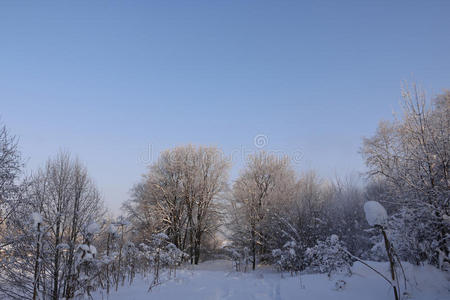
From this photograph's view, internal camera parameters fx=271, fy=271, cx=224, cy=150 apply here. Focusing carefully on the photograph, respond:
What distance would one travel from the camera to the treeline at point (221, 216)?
5750 mm

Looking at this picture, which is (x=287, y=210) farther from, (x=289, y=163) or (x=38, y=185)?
(x=38, y=185)

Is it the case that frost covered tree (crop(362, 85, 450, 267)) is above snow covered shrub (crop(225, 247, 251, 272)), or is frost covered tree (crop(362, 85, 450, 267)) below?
above

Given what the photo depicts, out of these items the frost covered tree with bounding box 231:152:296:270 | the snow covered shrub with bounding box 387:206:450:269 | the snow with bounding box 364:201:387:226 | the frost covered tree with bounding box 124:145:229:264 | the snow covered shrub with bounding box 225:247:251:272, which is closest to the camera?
the snow with bounding box 364:201:387:226

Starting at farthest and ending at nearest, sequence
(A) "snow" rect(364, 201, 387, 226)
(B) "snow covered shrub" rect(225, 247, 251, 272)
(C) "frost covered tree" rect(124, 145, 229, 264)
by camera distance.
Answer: (C) "frost covered tree" rect(124, 145, 229, 264) → (B) "snow covered shrub" rect(225, 247, 251, 272) → (A) "snow" rect(364, 201, 387, 226)

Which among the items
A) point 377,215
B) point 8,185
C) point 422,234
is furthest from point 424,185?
point 8,185

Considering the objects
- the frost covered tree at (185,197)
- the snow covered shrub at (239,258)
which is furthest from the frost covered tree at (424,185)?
the frost covered tree at (185,197)

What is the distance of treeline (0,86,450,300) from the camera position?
18.9ft

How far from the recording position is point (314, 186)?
15.2 meters

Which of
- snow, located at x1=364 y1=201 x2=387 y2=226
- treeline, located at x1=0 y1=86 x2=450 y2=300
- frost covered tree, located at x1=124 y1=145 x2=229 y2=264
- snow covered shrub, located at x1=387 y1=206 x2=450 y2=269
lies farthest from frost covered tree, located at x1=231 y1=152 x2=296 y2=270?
snow, located at x1=364 y1=201 x2=387 y2=226

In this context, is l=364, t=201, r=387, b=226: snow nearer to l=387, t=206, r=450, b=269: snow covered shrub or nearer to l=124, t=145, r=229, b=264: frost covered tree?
l=387, t=206, r=450, b=269: snow covered shrub

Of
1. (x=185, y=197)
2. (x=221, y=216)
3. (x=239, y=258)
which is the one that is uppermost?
(x=185, y=197)

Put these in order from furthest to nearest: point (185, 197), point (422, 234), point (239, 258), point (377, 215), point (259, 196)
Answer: point (185, 197) → point (259, 196) → point (239, 258) → point (422, 234) → point (377, 215)

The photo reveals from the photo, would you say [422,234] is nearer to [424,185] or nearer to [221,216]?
[424,185]

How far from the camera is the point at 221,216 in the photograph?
21.7 meters
